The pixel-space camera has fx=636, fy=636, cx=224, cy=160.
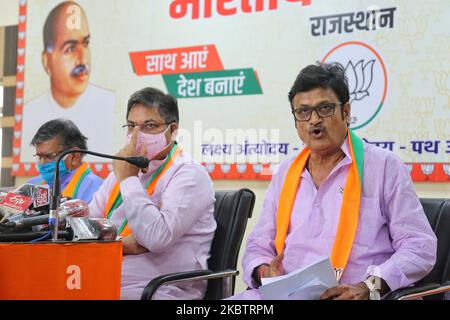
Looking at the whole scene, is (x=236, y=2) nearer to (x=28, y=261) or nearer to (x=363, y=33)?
(x=363, y=33)

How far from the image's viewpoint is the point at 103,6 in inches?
195

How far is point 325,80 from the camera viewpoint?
7.91ft

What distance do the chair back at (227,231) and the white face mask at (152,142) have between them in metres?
0.36

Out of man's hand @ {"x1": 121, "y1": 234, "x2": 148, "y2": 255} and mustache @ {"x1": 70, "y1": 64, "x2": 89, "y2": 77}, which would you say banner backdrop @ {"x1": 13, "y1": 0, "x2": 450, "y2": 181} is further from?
man's hand @ {"x1": 121, "y1": 234, "x2": 148, "y2": 255}

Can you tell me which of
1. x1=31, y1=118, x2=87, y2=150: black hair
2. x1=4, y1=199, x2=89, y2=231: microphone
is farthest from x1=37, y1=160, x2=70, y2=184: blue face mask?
x1=4, y1=199, x2=89, y2=231: microphone

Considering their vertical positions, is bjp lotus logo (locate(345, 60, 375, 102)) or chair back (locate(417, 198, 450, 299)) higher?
bjp lotus logo (locate(345, 60, 375, 102))

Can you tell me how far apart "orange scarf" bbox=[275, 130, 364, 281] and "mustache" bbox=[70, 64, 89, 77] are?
9.46ft

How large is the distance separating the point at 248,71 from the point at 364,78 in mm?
815

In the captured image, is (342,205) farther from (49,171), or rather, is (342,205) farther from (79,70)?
(79,70)

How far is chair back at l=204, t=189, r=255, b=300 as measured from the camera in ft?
9.05

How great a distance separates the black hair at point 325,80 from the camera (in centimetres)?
241

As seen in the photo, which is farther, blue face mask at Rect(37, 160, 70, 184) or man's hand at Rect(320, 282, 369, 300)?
blue face mask at Rect(37, 160, 70, 184)

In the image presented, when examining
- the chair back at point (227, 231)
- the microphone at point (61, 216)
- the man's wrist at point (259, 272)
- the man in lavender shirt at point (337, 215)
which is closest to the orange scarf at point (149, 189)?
the chair back at point (227, 231)
